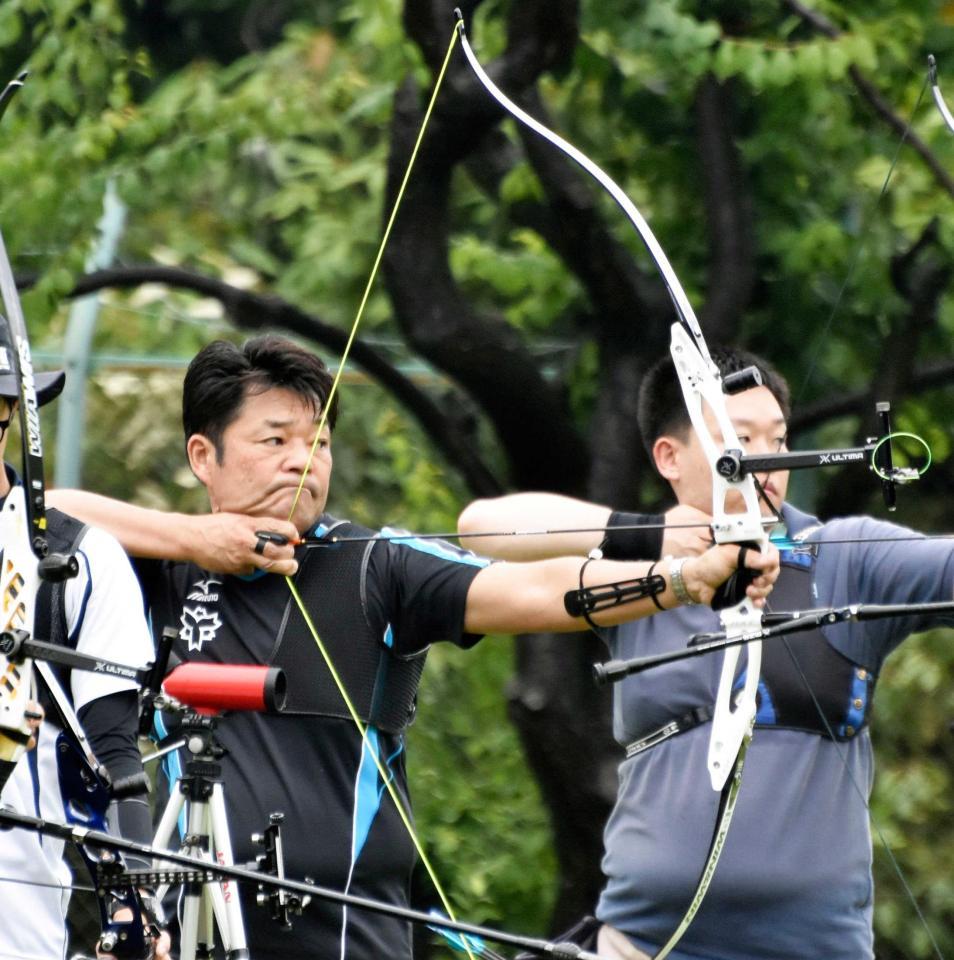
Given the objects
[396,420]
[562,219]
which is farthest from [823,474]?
[396,420]

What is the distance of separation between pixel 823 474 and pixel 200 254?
2293mm

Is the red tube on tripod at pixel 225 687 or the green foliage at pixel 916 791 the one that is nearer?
the red tube on tripod at pixel 225 687

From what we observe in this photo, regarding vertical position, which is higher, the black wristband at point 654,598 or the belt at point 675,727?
the black wristband at point 654,598

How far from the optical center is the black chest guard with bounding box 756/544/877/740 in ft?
9.43

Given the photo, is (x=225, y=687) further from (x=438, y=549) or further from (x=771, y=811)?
(x=771, y=811)

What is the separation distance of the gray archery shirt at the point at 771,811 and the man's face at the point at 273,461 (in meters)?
0.53

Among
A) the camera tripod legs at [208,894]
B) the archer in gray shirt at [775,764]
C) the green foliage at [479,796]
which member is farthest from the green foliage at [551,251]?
the camera tripod legs at [208,894]

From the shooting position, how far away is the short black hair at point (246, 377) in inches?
120

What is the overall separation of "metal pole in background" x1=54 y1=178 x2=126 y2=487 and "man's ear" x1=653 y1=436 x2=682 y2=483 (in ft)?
6.80

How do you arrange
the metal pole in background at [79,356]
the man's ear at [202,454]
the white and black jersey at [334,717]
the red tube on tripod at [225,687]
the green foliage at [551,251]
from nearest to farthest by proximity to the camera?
the red tube on tripod at [225,687] < the white and black jersey at [334,717] < the man's ear at [202,454] < the green foliage at [551,251] < the metal pole in background at [79,356]

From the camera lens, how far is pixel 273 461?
3008 millimetres

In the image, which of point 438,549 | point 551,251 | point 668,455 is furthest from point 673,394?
point 551,251

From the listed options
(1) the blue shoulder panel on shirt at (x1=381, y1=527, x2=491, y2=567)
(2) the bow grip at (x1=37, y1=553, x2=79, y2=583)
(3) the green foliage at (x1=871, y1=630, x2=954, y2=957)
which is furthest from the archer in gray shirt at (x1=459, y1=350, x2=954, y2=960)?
(3) the green foliage at (x1=871, y1=630, x2=954, y2=957)

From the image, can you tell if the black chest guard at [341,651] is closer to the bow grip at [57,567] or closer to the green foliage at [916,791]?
the bow grip at [57,567]
